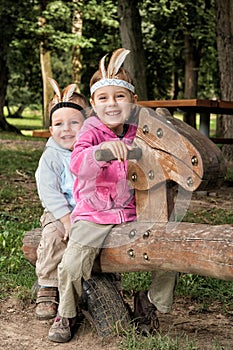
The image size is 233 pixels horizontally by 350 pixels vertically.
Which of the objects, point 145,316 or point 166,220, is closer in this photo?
point 166,220

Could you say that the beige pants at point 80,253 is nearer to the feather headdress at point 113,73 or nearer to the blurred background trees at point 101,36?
the feather headdress at point 113,73

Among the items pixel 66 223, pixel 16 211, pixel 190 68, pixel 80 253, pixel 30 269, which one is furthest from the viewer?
pixel 190 68

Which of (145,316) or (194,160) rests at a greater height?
(194,160)

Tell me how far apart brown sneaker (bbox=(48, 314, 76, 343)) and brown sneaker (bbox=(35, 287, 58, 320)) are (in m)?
0.27

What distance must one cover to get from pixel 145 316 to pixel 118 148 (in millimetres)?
1095

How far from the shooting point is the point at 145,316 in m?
3.66

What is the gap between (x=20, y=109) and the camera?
43031mm

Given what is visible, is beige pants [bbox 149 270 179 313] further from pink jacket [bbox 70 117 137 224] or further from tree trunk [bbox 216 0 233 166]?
tree trunk [bbox 216 0 233 166]

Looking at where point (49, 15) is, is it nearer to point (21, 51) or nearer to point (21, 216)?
point (21, 51)

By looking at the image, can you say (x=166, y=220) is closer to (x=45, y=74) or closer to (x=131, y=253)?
(x=131, y=253)

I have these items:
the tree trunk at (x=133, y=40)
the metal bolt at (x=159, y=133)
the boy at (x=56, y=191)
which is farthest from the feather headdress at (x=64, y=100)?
the tree trunk at (x=133, y=40)

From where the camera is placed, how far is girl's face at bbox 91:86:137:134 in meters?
3.40

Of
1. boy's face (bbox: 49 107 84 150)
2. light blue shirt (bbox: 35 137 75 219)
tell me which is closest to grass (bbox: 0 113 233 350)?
light blue shirt (bbox: 35 137 75 219)

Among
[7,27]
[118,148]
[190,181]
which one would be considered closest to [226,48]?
[118,148]
